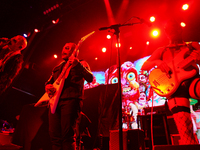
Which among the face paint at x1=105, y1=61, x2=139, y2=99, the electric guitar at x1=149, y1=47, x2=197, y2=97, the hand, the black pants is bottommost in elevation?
the black pants

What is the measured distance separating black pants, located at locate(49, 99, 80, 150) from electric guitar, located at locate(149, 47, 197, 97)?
111 centimetres

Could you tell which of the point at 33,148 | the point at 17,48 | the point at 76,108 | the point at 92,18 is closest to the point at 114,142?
the point at 76,108

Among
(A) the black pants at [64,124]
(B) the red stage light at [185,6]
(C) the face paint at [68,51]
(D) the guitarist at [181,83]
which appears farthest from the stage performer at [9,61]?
(B) the red stage light at [185,6]

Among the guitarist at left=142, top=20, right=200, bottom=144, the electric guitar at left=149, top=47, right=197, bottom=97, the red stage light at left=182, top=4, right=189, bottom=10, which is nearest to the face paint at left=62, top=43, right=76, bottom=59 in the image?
the guitarist at left=142, top=20, right=200, bottom=144

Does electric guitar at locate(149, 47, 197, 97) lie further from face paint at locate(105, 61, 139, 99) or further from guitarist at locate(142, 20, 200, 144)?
face paint at locate(105, 61, 139, 99)

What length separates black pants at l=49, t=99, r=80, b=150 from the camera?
166cm

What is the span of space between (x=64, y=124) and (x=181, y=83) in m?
1.50

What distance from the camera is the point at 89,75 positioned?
6.82 feet

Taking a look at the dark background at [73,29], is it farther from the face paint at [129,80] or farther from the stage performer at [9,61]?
the stage performer at [9,61]

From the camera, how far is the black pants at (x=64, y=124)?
1.66 metres

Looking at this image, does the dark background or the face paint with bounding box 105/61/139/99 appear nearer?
the dark background

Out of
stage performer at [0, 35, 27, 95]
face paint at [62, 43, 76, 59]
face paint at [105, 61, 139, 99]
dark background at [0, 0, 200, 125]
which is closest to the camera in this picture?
face paint at [62, 43, 76, 59]

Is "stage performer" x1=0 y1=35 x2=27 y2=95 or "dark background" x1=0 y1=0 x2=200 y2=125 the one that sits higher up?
"dark background" x1=0 y1=0 x2=200 y2=125

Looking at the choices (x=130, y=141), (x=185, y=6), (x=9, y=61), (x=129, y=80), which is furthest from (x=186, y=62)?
(x=185, y=6)
